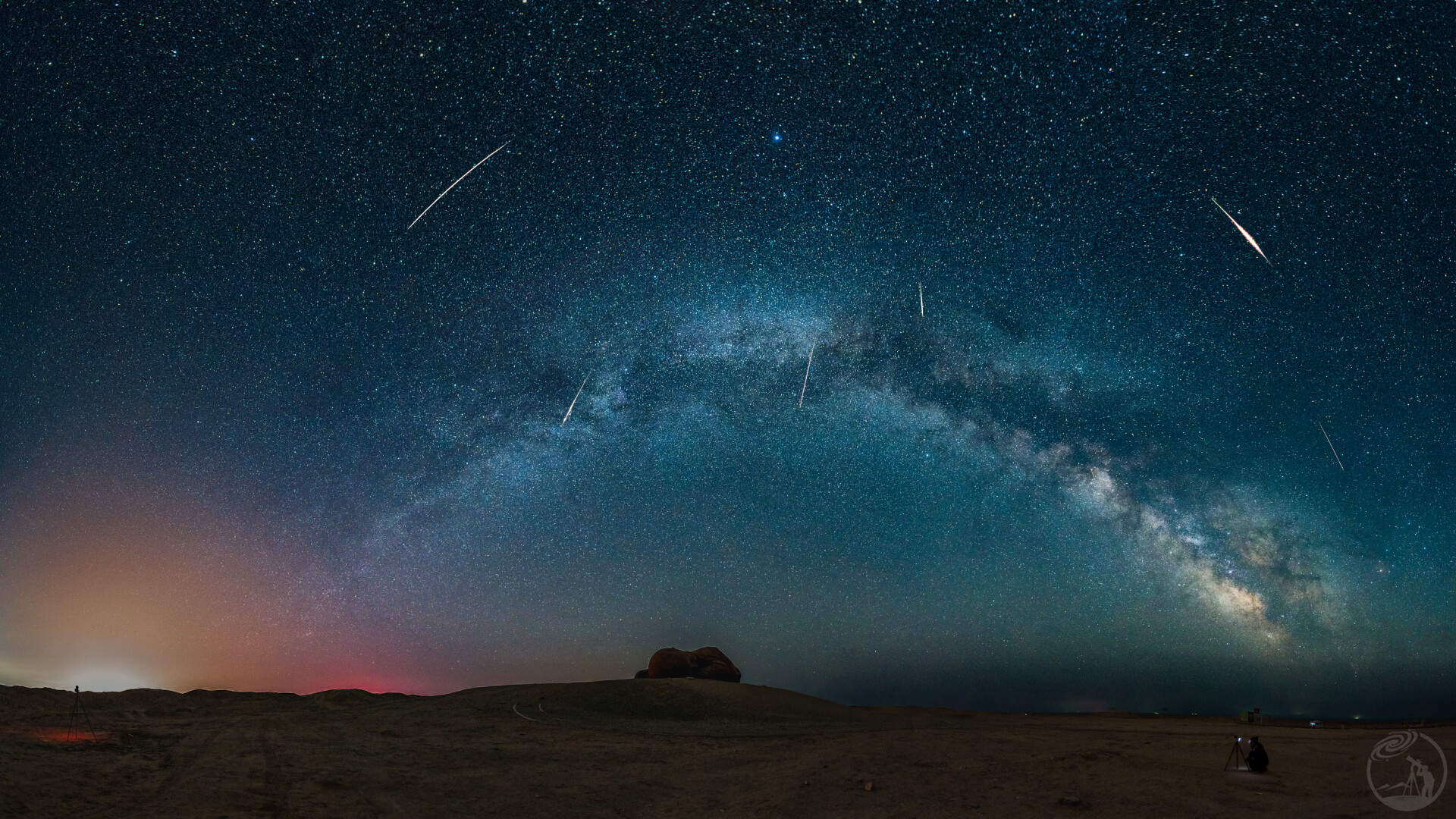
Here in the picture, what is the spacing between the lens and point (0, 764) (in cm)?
1466

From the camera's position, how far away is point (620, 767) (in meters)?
19.4

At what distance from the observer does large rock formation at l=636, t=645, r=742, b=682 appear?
43.4 m

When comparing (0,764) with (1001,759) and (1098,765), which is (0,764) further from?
(1098,765)

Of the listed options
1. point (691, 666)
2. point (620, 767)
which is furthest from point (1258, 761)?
point (691, 666)

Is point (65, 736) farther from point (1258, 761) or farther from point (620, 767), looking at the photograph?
point (1258, 761)

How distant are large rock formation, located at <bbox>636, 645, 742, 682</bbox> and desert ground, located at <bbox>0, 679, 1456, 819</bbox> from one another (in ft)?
52.3

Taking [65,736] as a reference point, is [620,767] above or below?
below

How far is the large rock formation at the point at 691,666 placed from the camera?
4344cm

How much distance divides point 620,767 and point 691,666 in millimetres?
25109

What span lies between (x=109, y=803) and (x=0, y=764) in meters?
3.23

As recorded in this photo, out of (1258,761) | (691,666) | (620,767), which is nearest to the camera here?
(1258,761)

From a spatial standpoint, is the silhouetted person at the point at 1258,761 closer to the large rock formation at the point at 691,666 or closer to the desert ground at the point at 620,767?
the desert ground at the point at 620,767

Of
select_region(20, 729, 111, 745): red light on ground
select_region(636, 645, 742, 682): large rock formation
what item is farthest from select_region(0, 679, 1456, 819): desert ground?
select_region(636, 645, 742, 682): large rock formation

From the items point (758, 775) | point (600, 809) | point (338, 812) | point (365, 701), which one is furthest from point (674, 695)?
point (338, 812)
